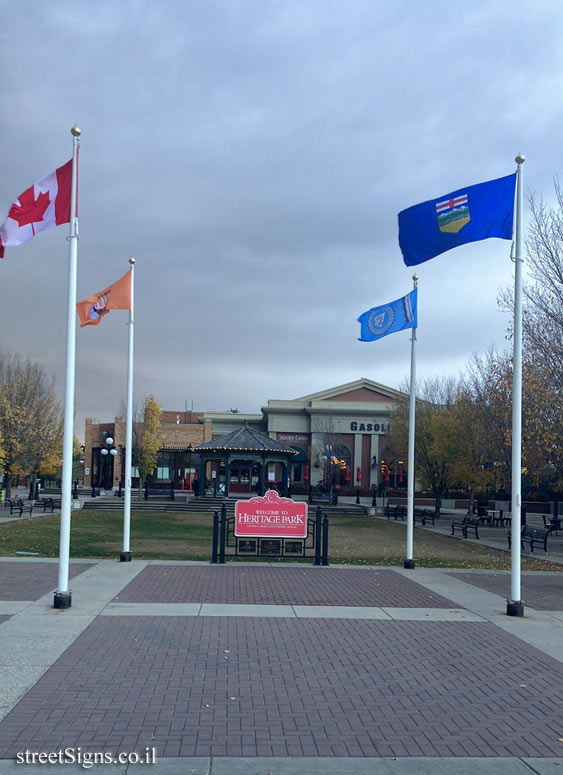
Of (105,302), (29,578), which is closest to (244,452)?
(105,302)

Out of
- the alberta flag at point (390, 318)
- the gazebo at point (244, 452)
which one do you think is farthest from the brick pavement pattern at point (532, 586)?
the gazebo at point (244, 452)

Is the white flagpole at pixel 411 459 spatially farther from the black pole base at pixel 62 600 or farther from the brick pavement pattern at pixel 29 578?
the black pole base at pixel 62 600

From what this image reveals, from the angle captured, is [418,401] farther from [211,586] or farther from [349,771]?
[349,771]

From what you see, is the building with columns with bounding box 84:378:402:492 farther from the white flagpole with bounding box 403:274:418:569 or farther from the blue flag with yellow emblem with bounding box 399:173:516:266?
the blue flag with yellow emblem with bounding box 399:173:516:266

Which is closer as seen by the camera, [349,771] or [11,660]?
[349,771]

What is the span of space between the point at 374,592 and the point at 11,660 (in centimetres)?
709

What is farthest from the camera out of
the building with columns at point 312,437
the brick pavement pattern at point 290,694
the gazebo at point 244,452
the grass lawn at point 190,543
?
the building with columns at point 312,437

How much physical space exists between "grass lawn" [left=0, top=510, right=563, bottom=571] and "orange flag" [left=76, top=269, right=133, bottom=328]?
6.54 meters

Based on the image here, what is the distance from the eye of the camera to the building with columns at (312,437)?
62531 mm

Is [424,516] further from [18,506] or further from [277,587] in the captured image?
[277,587]

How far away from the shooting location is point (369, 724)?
6184mm

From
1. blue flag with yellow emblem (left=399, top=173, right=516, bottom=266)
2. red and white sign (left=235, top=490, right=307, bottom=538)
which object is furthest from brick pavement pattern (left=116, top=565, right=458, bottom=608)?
blue flag with yellow emblem (left=399, top=173, right=516, bottom=266)

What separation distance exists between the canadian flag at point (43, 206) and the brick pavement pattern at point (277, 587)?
6.21 metres

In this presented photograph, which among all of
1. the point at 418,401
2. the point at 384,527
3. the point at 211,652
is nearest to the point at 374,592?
the point at 211,652
